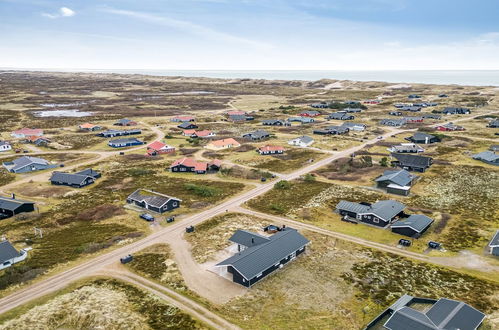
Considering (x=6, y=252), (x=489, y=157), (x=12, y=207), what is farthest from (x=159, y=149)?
(x=489, y=157)

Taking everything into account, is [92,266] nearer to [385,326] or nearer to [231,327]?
[231,327]

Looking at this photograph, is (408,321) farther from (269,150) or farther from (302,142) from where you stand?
(302,142)

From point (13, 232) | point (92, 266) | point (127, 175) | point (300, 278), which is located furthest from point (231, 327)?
point (127, 175)

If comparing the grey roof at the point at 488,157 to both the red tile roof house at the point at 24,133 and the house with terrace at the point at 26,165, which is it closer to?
the house with terrace at the point at 26,165

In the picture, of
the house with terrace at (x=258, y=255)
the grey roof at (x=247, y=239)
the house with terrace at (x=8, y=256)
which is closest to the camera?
the house with terrace at (x=258, y=255)

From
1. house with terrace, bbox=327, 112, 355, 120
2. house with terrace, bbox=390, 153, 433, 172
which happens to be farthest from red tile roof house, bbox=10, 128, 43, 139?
house with terrace, bbox=327, 112, 355, 120

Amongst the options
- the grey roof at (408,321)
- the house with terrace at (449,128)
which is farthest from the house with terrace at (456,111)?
the grey roof at (408,321)

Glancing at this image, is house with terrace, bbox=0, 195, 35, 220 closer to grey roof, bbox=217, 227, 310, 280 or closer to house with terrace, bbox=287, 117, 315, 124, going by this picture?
grey roof, bbox=217, 227, 310, 280
